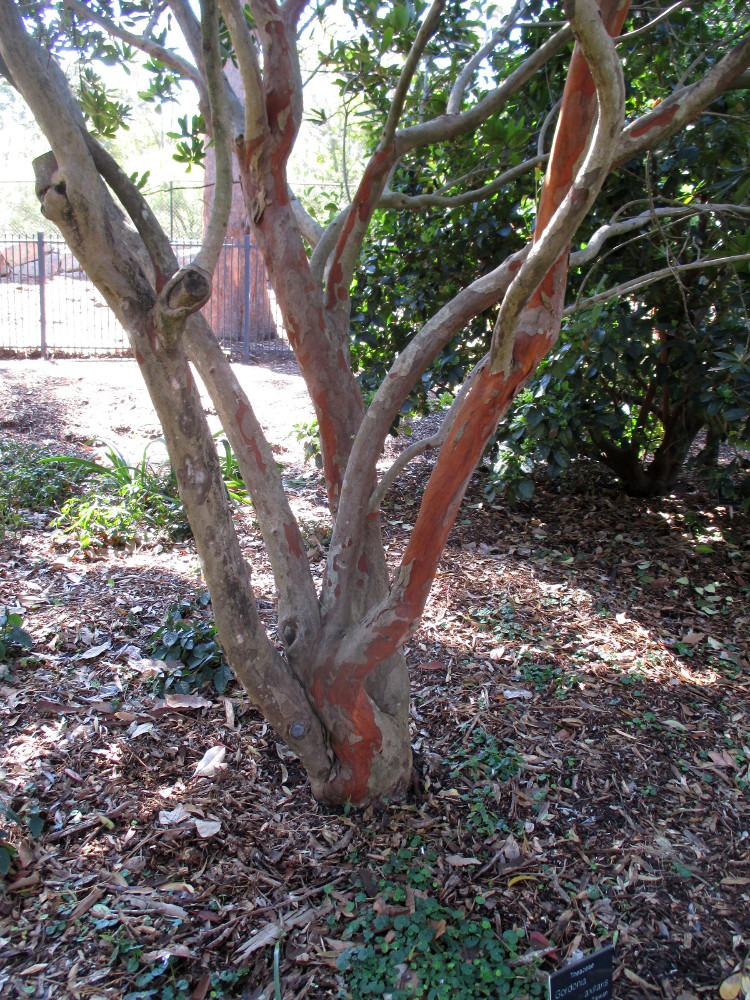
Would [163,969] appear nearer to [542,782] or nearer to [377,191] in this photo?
[542,782]

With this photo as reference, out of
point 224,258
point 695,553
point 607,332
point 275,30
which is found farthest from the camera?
point 224,258

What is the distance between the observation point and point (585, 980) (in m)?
1.79

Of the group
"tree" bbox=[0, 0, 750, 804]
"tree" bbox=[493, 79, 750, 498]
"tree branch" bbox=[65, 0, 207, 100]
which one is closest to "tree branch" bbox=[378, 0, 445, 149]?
"tree" bbox=[0, 0, 750, 804]

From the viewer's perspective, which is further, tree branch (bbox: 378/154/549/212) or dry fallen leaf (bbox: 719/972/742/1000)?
tree branch (bbox: 378/154/549/212)

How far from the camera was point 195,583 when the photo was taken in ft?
14.2

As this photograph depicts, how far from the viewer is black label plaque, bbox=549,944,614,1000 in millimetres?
1733

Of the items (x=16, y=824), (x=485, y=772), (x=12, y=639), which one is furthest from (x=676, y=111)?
(x=12, y=639)

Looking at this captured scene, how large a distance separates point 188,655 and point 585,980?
219 cm

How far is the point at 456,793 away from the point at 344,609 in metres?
0.85

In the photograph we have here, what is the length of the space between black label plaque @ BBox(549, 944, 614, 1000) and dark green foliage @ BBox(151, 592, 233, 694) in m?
1.92

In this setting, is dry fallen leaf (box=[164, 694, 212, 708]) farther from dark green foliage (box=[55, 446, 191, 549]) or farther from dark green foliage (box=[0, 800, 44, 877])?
dark green foliage (box=[55, 446, 191, 549])

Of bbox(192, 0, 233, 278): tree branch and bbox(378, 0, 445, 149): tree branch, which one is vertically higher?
bbox(378, 0, 445, 149): tree branch

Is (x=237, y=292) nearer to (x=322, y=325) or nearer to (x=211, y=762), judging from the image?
(x=322, y=325)

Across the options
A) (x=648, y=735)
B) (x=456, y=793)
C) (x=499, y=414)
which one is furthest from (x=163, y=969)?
(x=648, y=735)
